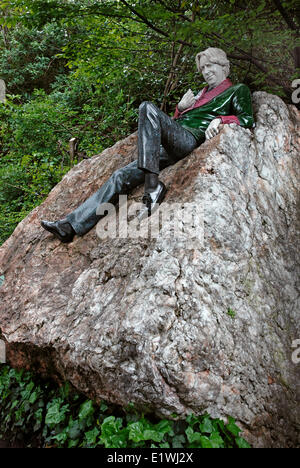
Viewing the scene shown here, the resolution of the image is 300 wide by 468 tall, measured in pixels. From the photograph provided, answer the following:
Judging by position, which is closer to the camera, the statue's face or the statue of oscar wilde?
the statue of oscar wilde

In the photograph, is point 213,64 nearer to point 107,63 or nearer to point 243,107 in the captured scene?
point 243,107

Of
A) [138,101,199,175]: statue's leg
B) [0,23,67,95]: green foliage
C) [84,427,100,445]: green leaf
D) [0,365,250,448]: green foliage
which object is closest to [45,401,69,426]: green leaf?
[0,365,250,448]: green foliage

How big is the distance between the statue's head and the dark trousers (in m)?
0.72

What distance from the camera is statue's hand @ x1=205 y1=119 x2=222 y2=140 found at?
10.2ft

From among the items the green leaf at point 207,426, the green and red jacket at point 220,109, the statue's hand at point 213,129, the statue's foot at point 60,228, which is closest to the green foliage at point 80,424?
the green leaf at point 207,426

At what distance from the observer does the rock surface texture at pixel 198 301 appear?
2.21 m

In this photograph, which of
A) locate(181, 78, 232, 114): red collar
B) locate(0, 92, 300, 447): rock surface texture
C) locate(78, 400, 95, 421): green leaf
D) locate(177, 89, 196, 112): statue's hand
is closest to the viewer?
locate(0, 92, 300, 447): rock surface texture

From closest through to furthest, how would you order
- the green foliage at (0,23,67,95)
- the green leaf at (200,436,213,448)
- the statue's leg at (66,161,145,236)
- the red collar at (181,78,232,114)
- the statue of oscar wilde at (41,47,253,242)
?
1. the green leaf at (200,436,213,448)
2. the statue of oscar wilde at (41,47,253,242)
3. the statue's leg at (66,161,145,236)
4. the red collar at (181,78,232,114)
5. the green foliage at (0,23,67,95)

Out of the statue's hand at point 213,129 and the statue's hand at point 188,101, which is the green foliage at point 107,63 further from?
the statue's hand at point 213,129

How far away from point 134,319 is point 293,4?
10.9ft

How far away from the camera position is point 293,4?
358 cm

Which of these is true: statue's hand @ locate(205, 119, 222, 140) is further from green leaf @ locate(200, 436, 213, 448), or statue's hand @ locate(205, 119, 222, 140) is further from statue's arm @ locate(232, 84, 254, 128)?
green leaf @ locate(200, 436, 213, 448)

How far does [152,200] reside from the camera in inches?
113

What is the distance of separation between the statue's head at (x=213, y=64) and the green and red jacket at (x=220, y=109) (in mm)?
77
